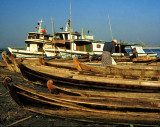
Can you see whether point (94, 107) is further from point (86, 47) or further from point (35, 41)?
point (35, 41)

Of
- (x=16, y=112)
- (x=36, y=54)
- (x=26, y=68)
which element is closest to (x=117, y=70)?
(x=16, y=112)

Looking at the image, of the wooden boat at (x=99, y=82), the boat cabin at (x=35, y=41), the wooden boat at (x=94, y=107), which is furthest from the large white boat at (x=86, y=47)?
the wooden boat at (x=94, y=107)

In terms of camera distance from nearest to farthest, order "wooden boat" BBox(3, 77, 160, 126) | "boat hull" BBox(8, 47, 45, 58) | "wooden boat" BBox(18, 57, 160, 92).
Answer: "wooden boat" BBox(3, 77, 160, 126) → "wooden boat" BBox(18, 57, 160, 92) → "boat hull" BBox(8, 47, 45, 58)

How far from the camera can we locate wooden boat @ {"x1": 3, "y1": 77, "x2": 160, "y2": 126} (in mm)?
3627

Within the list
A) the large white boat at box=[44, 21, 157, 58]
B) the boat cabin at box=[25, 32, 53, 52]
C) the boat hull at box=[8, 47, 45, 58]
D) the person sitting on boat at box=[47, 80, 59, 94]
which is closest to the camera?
the person sitting on boat at box=[47, 80, 59, 94]

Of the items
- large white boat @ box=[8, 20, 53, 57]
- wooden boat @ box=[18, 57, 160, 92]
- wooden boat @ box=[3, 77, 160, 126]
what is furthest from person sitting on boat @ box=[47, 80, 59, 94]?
large white boat @ box=[8, 20, 53, 57]

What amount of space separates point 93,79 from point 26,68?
401 cm

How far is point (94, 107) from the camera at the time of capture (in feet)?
12.5

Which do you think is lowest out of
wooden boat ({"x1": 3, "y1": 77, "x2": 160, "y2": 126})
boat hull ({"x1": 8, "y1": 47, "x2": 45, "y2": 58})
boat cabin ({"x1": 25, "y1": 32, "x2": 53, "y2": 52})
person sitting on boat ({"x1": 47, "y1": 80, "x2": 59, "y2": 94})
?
wooden boat ({"x1": 3, "y1": 77, "x2": 160, "y2": 126})

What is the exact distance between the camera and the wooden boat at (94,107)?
3627mm

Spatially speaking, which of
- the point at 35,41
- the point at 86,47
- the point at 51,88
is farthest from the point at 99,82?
the point at 35,41

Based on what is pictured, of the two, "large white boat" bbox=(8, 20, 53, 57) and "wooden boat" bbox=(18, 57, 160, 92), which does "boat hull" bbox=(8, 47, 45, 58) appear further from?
"wooden boat" bbox=(18, 57, 160, 92)

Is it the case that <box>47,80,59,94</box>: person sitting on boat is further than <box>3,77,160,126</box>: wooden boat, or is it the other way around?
<box>47,80,59,94</box>: person sitting on boat

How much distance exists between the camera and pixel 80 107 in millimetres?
3863
